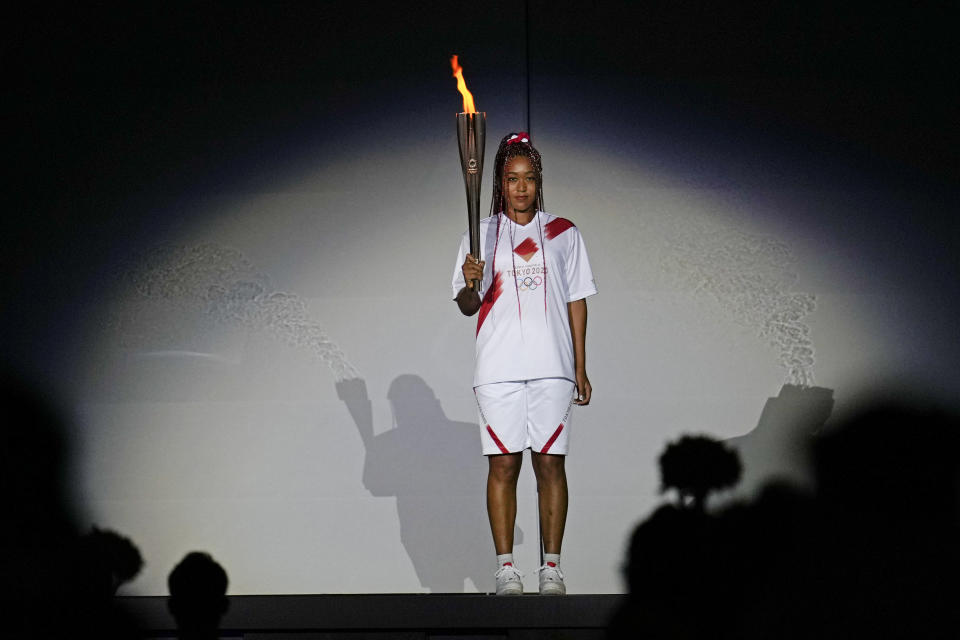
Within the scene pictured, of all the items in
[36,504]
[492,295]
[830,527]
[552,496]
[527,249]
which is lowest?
[830,527]

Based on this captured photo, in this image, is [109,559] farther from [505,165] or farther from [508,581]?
[505,165]

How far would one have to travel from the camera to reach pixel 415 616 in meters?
3.10

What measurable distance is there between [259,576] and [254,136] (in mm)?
1803

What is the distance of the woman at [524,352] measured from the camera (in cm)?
338

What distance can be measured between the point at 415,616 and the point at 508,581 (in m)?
0.31

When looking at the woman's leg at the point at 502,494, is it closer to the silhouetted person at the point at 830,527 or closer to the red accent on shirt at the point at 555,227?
the red accent on shirt at the point at 555,227

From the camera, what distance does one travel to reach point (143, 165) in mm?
4691

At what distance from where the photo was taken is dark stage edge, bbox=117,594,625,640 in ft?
10.0

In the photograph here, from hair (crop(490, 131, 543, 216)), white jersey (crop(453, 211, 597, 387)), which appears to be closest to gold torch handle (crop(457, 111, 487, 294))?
white jersey (crop(453, 211, 597, 387))

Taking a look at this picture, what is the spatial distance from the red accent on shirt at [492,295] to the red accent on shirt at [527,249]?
9cm

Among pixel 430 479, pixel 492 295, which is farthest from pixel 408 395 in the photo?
pixel 492 295

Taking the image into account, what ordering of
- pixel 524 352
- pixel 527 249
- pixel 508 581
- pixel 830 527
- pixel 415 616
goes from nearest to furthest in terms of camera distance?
pixel 415 616, pixel 508 581, pixel 524 352, pixel 527 249, pixel 830 527

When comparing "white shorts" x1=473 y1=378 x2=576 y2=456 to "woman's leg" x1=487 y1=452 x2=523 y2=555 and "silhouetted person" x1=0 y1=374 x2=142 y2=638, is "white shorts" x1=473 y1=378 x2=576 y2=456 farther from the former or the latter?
"silhouetted person" x1=0 y1=374 x2=142 y2=638

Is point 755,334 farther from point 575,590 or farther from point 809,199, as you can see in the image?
→ point 575,590
